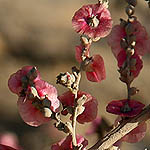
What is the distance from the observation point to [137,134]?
2.50 ft

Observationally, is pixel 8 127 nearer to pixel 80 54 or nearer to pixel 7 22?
pixel 7 22

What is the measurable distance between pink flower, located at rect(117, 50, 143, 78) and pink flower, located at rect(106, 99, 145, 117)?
51 millimetres

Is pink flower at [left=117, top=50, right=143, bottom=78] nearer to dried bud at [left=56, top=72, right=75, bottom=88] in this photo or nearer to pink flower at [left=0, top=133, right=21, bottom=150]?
dried bud at [left=56, top=72, right=75, bottom=88]

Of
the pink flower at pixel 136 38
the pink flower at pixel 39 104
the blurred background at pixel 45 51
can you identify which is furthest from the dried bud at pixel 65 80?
the blurred background at pixel 45 51

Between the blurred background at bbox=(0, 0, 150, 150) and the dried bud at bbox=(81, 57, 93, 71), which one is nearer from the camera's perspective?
the dried bud at bbox=(81, 57, 93, 71)

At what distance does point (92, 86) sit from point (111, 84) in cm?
14

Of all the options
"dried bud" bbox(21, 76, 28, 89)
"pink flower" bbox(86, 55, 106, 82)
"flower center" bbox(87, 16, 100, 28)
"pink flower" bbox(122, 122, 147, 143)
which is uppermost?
"flower center" bbox(87, 16, 100, 28)

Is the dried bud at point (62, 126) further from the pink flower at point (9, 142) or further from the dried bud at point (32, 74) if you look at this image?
the pink flower at point (9, 142)

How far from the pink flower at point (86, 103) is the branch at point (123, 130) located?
44mm

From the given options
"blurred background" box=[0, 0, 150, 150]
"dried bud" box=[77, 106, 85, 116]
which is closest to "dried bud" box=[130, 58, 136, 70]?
"dried bud" box=[77, 106, 85, 116]

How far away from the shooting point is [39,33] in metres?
3.26

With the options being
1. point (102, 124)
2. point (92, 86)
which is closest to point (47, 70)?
point (92, 86)

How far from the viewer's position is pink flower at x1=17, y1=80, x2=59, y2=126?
0.68m

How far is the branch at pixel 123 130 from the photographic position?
708mm
